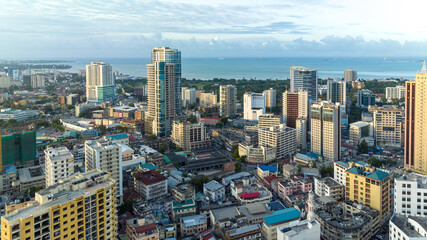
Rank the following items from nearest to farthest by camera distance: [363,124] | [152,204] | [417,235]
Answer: [417,235] < [152,204] < [363,124]

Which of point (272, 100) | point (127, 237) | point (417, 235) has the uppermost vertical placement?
point (272, 100)

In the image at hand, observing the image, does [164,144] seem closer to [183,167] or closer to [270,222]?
[183,167]

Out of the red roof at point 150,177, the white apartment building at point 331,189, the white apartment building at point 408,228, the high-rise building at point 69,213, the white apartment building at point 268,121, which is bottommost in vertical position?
the white apartment building at point 331,189

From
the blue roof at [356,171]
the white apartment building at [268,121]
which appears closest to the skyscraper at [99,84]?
the white apartment building at [268,121]

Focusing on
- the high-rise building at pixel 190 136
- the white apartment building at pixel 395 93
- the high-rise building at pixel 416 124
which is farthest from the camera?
the white apartment building at pixel 395 93

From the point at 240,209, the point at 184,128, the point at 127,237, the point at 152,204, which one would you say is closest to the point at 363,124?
the point at 184,128

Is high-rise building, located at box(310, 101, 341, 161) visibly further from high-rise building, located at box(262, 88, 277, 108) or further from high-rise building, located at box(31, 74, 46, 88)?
high-rise building, located at box(31, 74, 46, 88)

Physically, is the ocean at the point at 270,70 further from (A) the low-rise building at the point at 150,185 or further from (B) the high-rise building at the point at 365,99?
(A) the low-rise building at the point at 150,185
